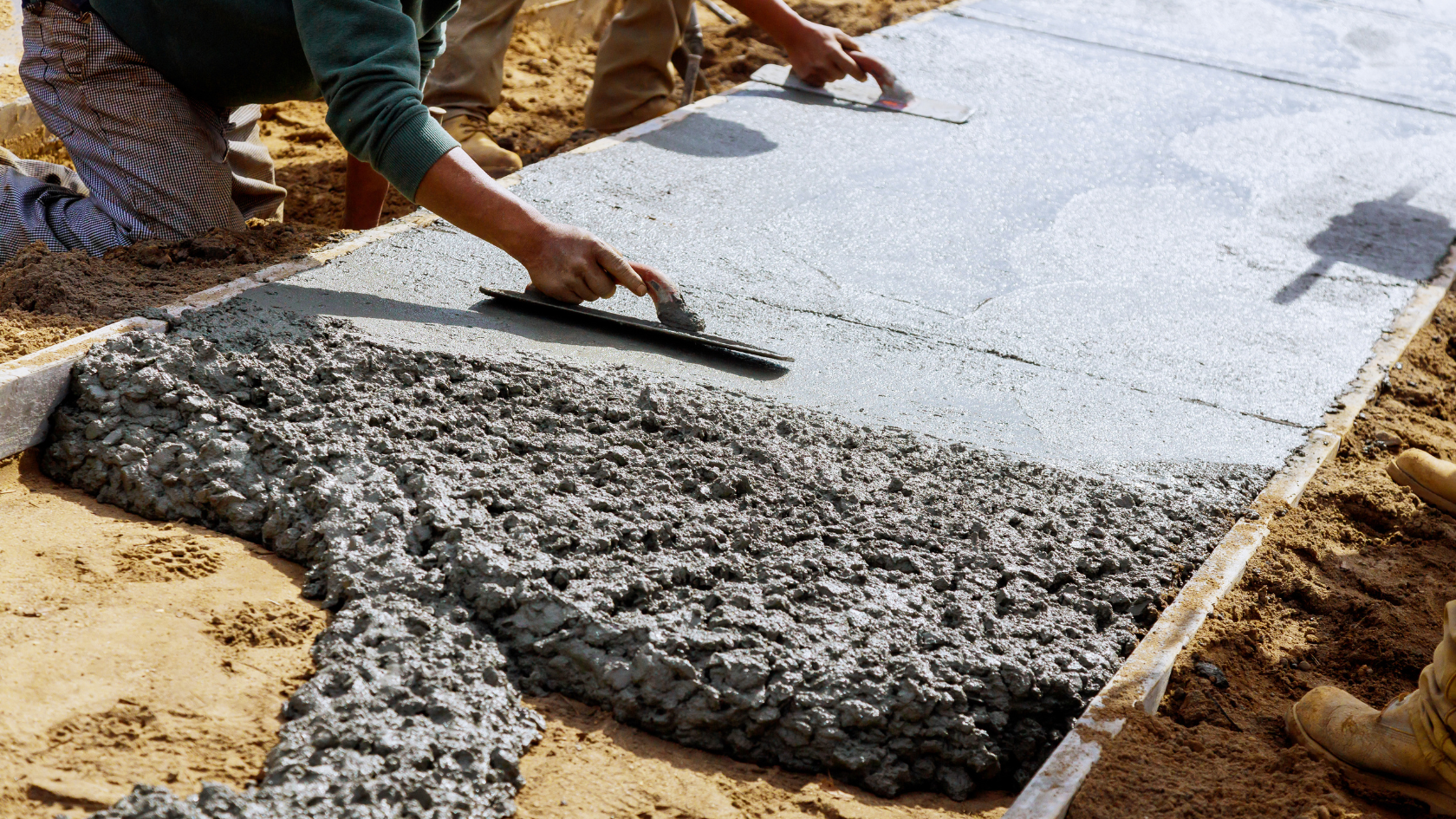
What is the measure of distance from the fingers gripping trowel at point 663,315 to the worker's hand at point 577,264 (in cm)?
5

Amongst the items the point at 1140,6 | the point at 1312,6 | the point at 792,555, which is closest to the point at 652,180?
the point at 792,555

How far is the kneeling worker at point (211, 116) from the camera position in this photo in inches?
100

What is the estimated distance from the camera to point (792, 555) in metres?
2.09

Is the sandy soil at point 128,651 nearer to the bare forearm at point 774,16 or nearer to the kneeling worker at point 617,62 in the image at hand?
the kneeling worker at point 617,62

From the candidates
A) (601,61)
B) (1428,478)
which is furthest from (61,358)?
(601,61)

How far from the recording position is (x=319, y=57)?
8.35 ft

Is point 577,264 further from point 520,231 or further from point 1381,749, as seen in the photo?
point 1381,749

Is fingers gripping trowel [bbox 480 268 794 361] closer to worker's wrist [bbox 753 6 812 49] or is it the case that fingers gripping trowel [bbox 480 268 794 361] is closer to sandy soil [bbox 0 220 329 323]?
sandy soil [bbox 0 220 329 323]

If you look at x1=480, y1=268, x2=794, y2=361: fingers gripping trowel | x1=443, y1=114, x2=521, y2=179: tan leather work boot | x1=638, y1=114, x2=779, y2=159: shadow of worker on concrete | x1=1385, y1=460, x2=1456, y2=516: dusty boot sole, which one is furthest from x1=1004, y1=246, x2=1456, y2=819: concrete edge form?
x1=443, y1=114, x2=521, y2=179: tan leather work boot

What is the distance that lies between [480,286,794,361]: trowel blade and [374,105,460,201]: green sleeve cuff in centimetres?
36

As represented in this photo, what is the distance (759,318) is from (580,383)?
633 millimetres

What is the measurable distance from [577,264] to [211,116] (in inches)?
48.5

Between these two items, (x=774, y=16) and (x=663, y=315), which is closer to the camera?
(x=663, y=315)

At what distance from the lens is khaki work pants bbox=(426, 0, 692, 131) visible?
4.66 metres
